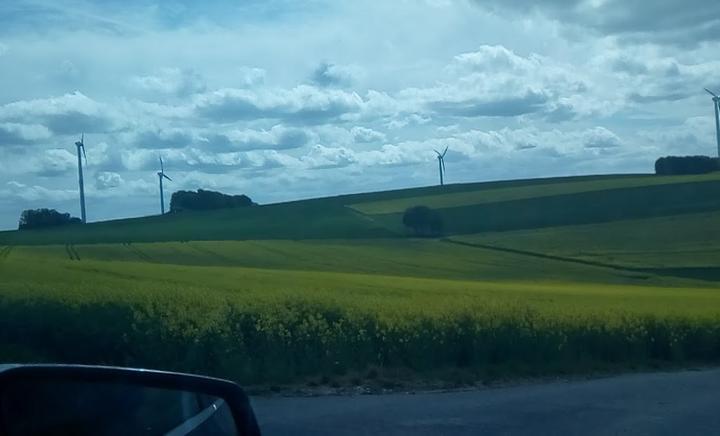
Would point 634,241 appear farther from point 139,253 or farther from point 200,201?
point 200,201

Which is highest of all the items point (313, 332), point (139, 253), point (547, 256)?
point (139, 253)

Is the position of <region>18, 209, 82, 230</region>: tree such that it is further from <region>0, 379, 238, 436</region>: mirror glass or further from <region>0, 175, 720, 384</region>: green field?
<region>0, 379, 238, 436</region>: mirror glass

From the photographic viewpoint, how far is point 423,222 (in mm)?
63656

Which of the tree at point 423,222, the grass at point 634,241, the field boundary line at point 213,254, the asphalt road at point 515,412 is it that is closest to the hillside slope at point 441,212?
the tree at point 423,222

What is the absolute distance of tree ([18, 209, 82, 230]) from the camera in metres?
68.2

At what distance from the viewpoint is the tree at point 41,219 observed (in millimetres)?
68188

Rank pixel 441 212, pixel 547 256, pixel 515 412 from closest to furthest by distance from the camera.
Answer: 1. pixel 515 412
2. pixel 547 256
3. pixel 441 212

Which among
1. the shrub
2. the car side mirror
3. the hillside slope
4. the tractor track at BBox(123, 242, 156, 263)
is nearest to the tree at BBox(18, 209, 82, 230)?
the hillside slope

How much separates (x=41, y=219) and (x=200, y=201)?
1628cm

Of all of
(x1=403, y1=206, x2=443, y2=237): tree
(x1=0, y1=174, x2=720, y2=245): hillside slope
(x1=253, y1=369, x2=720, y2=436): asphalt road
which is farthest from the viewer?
(x1=403, y1=206, x2=443, y2=237): tree

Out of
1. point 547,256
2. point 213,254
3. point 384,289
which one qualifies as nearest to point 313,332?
point 384,289

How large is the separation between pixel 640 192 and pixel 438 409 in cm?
6183

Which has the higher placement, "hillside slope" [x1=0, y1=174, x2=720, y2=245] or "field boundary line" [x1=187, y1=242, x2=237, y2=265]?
"hillside slope" [x1=0, y1=174, x2=720, y2=245]

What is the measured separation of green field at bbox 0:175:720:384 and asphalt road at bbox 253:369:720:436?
6.32 ft
